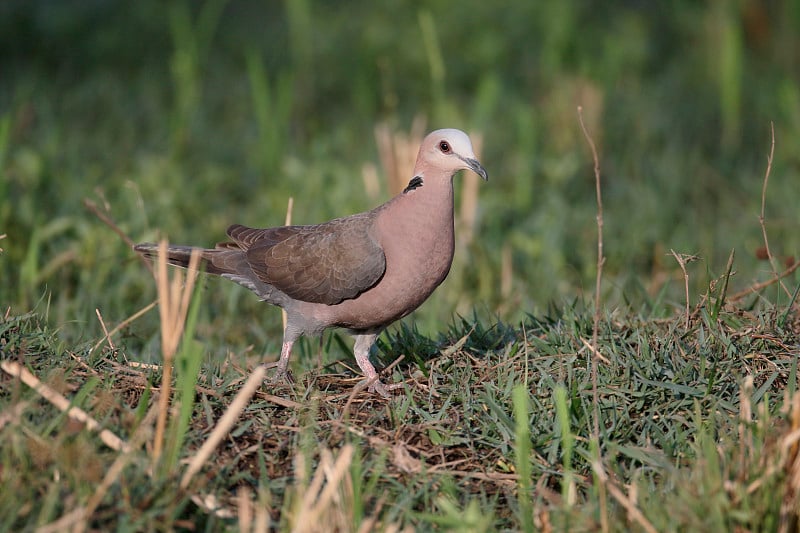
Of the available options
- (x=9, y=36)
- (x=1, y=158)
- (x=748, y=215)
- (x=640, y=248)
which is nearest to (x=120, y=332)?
(x=1, y=158)

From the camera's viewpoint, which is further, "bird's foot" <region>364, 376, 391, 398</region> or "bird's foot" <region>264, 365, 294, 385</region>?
"bird's foot" <region>264, 365, 294, 385</region>

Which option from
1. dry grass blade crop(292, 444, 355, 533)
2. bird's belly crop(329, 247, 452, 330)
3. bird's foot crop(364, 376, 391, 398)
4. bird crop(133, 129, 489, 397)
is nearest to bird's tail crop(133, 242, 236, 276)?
bird crop(133, 129, 489, 397)

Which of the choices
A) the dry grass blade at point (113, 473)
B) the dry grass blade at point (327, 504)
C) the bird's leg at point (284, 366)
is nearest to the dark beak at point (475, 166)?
the bird's leg at point (284, 366)

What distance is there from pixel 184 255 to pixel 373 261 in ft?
2.95

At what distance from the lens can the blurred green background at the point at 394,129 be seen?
227 inches

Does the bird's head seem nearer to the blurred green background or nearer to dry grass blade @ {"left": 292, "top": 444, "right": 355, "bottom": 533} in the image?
the blurred green background

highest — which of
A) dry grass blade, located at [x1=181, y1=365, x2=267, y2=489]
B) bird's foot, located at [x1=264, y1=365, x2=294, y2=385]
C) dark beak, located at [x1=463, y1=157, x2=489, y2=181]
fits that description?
dark beak, located at [x1=463, y1=157, x2=489, y2=181]

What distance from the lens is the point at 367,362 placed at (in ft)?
13.1

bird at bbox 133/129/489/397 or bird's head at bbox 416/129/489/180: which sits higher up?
bird's head at bbox 416/129/489/180

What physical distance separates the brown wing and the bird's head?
34 cm

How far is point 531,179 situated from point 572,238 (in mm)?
731

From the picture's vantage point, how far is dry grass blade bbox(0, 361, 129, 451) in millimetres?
3092

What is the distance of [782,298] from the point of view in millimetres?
4707

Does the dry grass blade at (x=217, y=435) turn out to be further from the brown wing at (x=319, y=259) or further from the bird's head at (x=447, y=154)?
the bird's head at (x=447, y=154)
